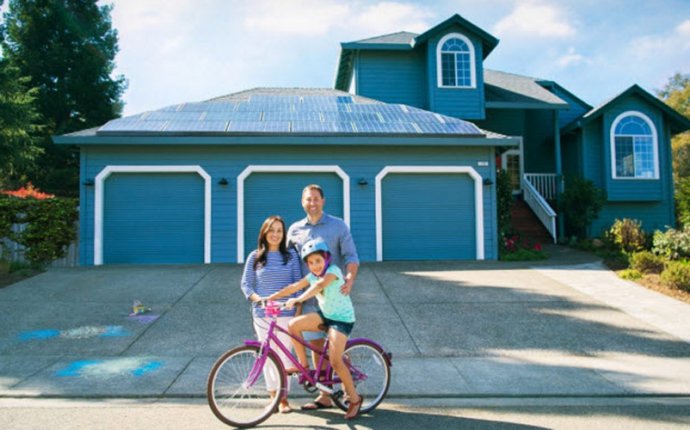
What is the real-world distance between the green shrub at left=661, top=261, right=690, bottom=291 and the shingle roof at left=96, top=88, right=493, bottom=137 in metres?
5.31

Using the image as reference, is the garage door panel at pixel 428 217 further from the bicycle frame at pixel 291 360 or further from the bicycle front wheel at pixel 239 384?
the bicycle front wheel at pixel 239 384

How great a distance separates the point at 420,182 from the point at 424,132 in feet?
4.11

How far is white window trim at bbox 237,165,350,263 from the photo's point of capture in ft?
38.0

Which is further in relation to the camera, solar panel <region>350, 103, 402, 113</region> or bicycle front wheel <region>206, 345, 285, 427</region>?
solar panel <region>350, 103, 402, 113</region>

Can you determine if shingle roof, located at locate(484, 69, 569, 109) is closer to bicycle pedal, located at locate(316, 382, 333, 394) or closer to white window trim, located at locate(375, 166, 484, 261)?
white window trim, located at locate(375, 166, 484, 261)

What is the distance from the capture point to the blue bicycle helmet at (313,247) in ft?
12.3

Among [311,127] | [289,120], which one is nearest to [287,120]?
[289,120]

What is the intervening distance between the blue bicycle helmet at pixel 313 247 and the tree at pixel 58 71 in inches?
916

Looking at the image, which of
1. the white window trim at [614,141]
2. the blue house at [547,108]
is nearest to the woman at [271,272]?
the blue house at [547,108]

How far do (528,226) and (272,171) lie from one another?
8.71 m

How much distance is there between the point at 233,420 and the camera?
12.1 feet

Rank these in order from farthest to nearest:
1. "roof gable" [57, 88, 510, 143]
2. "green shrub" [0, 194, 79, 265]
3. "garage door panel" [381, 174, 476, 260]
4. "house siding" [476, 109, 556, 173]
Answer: "house siding" [476, 109, 556, 173] → "garage door panel" [381, 174, 476, 260] → "roof gable" [57, 88, 510, 143] → "green shrub" [0, 194, 79, 265]

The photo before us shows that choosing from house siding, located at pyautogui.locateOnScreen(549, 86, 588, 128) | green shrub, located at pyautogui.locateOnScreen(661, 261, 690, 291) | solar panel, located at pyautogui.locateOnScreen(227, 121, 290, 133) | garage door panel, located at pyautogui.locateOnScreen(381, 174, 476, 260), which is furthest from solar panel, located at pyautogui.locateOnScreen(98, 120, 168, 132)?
house siding, located at pyautogui.locateOnScreen(549, 86, 588, 128)

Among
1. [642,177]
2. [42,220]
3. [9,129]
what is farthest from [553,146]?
[9,129]
